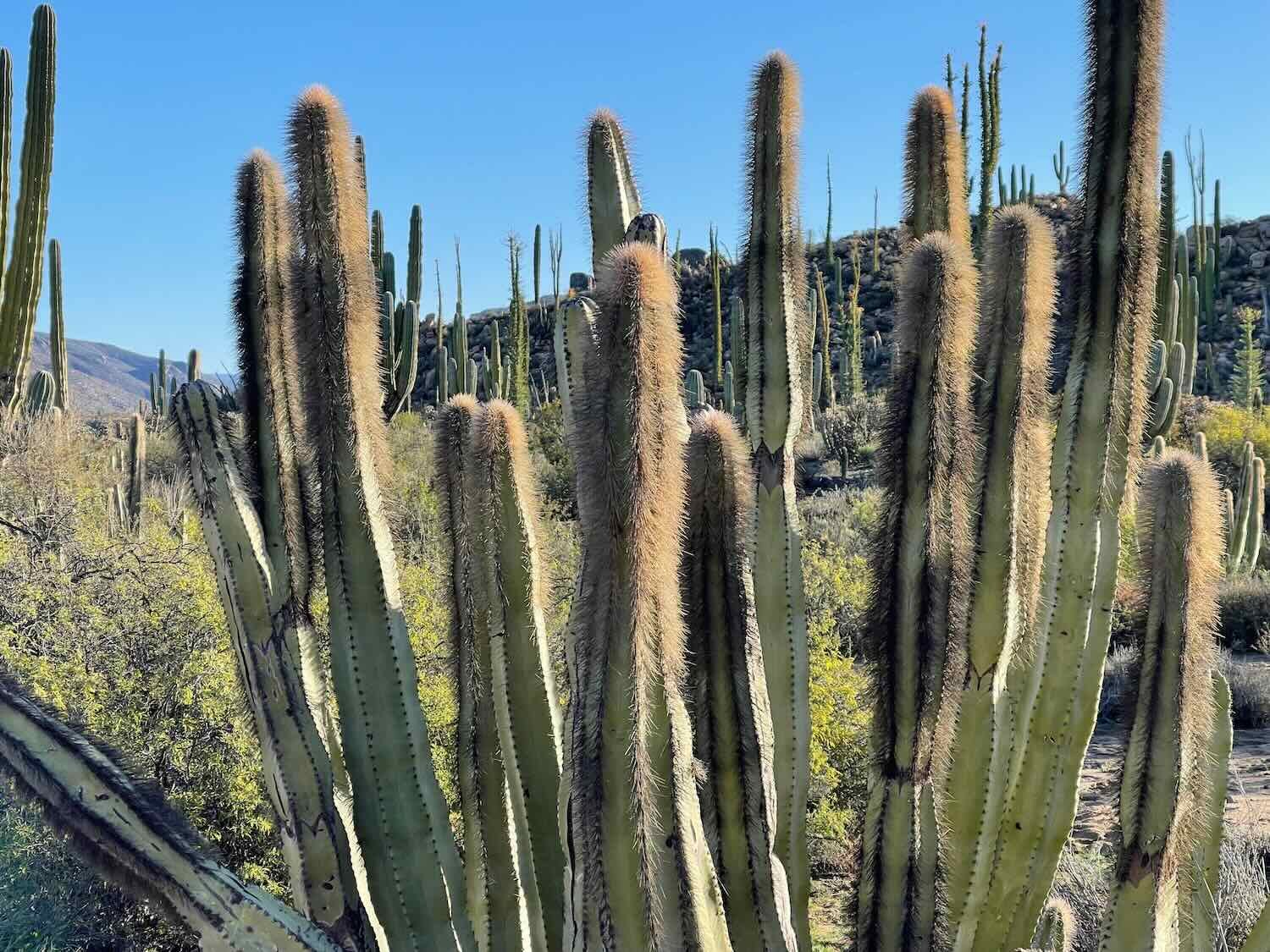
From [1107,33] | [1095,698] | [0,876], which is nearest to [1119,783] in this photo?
[1095,698]

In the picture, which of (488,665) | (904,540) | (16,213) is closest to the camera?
(904,540)

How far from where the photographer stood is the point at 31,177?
12180 millimetres

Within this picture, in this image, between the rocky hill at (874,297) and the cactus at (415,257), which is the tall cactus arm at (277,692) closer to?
the cactus at (415,257)

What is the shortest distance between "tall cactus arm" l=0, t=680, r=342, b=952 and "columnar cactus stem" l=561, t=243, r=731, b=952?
105 centimetres

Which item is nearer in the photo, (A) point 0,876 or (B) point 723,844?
(B) point 723,844

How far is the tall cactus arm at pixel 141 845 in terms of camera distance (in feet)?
9.48

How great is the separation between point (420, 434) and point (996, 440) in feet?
61.6

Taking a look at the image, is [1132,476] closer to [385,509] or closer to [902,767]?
[902,767]

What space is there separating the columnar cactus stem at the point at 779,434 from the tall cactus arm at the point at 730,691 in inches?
31.8

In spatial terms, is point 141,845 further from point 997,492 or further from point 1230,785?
point 1230,785

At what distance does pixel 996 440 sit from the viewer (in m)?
3.54

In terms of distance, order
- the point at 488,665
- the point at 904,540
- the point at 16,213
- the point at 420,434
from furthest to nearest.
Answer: the point at 420,434 → the point at 16,213 → the point at 488,665 → the point at 904,540

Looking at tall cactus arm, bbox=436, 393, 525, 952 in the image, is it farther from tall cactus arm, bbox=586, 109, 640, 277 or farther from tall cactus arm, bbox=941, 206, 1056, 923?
tall cactus arm, bbox=941, 206, 1056, 923

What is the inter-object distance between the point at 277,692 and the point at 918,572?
6.18 ft
